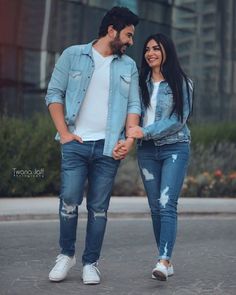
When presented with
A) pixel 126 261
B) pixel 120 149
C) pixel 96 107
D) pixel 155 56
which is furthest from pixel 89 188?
pixel 126 261

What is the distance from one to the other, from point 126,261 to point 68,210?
4.97 ft

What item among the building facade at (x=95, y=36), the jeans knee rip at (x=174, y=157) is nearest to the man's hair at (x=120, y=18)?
the jeans knee rip at (x=174, y=157)

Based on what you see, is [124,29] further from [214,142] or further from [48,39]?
[48,39]

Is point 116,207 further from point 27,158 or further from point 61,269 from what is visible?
point 61,269

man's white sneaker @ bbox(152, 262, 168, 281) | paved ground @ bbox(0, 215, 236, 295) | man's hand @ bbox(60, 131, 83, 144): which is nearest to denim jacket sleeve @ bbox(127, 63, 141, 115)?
man's hand @ bbox(60, 131, 83, 144)

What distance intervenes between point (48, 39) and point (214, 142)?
543 cm

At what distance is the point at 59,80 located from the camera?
561 cm

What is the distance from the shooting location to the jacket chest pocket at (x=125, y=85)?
559cm

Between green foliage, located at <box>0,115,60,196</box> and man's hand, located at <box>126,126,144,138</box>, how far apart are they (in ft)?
27.1

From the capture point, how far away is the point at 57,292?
17.9 feet

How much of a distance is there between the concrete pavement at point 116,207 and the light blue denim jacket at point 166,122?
17.8ft

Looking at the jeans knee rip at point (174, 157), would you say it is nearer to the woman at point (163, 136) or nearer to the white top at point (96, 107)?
the woman at point (163, 136)

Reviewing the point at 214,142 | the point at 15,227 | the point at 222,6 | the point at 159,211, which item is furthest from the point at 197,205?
the point at 222,6

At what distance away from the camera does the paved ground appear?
18.5 ft
